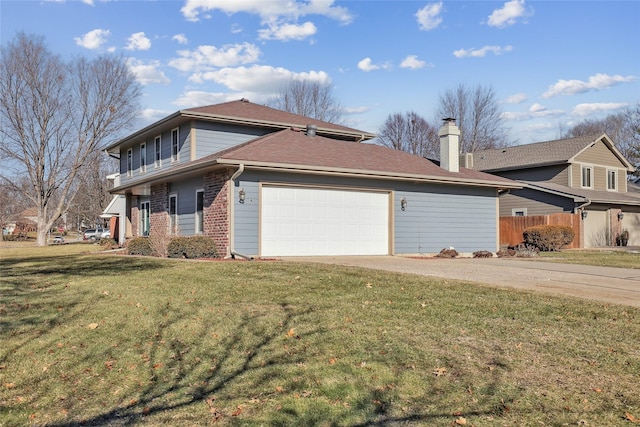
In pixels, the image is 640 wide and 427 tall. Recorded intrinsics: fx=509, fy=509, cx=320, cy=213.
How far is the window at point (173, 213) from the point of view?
711 inches

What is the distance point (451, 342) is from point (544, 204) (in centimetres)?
2354

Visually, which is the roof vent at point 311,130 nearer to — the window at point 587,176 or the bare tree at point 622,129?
the window at point 587,176

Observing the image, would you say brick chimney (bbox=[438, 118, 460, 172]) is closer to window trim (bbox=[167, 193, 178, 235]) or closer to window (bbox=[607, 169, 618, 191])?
window trim (bbox=[167, 193, 178, 235])

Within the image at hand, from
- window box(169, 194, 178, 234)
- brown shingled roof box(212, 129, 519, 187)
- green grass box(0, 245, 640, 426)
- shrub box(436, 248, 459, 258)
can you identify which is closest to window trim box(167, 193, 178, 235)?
window box(169, 194, 178, 234)

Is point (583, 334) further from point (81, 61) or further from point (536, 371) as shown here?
point (81, 61)

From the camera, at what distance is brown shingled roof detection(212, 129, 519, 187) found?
47.8ft

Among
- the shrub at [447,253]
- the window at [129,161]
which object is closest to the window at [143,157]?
the window at [129,161]

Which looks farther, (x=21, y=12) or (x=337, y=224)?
(x=337, y=224)

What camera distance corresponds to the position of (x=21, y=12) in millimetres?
14266

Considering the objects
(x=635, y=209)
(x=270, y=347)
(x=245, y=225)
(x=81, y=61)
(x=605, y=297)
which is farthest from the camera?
(x=81, y=61)

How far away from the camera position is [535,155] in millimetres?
30703

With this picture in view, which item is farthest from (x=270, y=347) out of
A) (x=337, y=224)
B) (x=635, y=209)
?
(x=635, y=209)

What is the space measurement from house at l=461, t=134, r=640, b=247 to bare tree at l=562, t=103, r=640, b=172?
16.8m

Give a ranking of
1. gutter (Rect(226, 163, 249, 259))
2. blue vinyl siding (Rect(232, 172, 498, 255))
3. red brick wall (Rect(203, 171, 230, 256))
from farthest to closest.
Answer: blue vinyl siding (Rect(232, 172, 498, 255)), red brick wall (Rect(203, 171, 230, 256)), gutter (Rect(226, 163, 249, 259))
